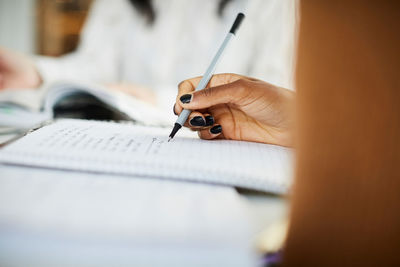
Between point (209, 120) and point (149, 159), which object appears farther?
point (209, 120)

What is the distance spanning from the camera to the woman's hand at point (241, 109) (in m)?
0.41

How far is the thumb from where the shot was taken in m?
0.41

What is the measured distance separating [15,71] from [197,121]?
0.54m

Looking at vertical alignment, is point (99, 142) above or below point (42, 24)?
below

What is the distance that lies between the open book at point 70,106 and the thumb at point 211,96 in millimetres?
133

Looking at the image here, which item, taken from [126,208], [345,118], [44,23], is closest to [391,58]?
[345,118]

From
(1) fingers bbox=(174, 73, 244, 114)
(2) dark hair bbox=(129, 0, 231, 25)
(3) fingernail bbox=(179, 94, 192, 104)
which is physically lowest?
(3) fingernail bbox=(179, 94, 192, 104)

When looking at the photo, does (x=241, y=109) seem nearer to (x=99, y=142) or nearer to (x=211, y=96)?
(x=211, y=96)

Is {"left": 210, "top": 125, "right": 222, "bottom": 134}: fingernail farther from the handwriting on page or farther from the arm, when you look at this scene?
the arm

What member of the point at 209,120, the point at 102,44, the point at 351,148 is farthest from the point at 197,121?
the point at 102,44

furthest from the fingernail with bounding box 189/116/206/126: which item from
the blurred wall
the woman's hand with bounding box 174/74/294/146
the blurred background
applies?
the blurred wall

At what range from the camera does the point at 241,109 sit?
0.46m

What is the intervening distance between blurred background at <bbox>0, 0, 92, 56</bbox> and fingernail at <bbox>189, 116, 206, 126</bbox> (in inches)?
58.4

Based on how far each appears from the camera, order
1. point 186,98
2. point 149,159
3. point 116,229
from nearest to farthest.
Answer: point 116,229, point 149,159, point 186,98
